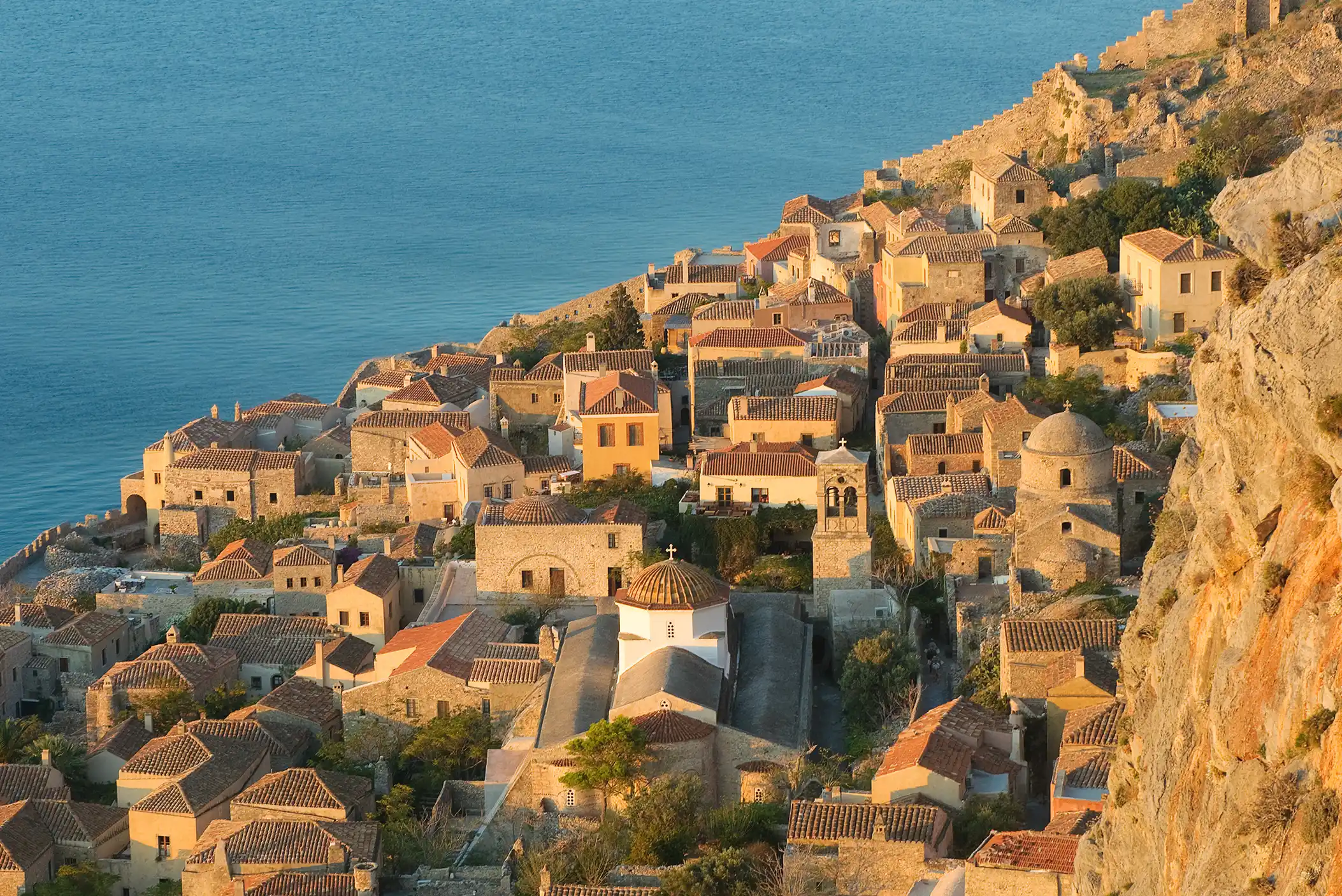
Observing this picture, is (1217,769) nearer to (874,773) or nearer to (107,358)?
(874,773)

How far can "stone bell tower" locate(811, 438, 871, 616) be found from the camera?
138 ft

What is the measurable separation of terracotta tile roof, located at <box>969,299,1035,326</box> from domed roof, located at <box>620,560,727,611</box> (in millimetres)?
19269

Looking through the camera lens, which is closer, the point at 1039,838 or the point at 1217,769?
the point at 1217,769

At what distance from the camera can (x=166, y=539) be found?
181 feet

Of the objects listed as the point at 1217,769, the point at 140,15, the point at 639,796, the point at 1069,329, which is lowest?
the point at 639,796

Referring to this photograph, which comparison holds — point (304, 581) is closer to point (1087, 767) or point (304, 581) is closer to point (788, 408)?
point (788, 408)

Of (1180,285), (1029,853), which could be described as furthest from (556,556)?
(1029,853)

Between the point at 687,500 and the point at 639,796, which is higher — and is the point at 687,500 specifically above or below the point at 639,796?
above

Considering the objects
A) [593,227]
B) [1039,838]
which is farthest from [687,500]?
[593,227]

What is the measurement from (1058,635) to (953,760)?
3.83 meters

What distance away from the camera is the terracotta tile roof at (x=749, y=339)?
55.1 meters

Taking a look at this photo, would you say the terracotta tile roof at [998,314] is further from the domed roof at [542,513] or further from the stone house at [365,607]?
the stone house at [365,607]

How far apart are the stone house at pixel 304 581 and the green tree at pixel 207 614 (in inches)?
22.3

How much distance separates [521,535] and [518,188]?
7938 centimetres
